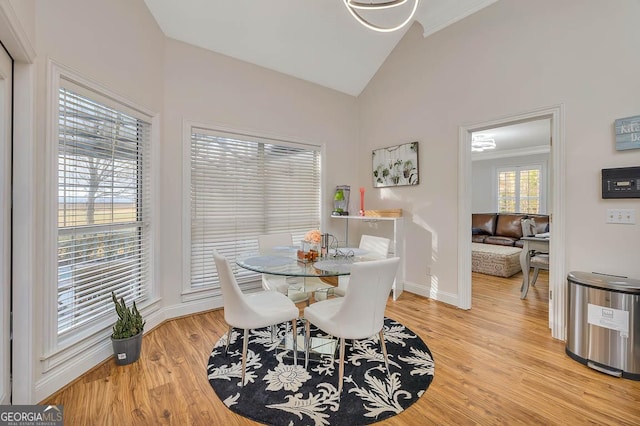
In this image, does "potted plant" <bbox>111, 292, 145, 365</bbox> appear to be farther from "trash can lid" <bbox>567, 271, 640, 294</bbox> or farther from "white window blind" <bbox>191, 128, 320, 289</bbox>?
"trash can lid" <bbox>567, 271, 640, 294</bbox>

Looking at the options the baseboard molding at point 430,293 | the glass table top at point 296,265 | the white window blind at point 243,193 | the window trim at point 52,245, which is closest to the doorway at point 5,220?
the window trim at point 52,245

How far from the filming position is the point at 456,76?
11.0ft

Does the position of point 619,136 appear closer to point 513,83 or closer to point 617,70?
point 617,70

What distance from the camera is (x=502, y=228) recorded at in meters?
6.34

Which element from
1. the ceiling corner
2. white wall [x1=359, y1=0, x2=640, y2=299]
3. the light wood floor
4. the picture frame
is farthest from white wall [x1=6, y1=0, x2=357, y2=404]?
the ceiling corner

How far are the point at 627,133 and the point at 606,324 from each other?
1.50 metres

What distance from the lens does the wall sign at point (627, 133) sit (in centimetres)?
222

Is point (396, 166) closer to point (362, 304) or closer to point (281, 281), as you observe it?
point (281, 281)

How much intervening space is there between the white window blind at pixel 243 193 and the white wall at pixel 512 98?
4.02 ft

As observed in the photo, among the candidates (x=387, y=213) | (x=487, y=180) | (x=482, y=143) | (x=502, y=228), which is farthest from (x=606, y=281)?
(x=487, y=180)

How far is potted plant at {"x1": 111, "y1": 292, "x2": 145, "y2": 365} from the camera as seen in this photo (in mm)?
2168

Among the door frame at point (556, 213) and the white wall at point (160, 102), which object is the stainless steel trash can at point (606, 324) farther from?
the white wall at point (160, 102)

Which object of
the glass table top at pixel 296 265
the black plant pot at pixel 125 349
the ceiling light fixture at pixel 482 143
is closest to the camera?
the glass table top at pixel 296 265

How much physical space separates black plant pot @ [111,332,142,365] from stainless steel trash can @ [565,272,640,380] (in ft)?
11.4
